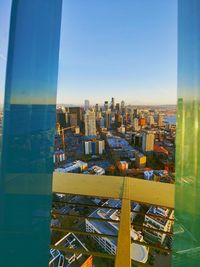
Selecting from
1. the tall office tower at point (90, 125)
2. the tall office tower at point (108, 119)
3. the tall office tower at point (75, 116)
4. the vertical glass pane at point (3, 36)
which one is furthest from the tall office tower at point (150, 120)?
the vertical glass pane at point (3, 36)

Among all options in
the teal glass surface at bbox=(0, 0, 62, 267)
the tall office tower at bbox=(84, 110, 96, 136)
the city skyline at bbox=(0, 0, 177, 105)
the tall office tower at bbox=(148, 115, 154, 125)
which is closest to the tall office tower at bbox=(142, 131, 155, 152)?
the tall office tower at bbox=(148, 115, 154, 125)

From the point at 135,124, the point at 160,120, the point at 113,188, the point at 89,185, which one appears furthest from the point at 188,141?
the point at 89,185

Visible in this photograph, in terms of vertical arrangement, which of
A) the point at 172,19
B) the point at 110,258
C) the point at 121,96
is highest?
the point at 172,19

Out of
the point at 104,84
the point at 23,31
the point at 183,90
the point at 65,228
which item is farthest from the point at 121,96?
the point at 65,228

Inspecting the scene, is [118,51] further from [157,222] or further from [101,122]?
[157,222]

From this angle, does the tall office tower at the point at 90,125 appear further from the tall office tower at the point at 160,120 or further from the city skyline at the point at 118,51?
the tall office tower at the point at 160,120

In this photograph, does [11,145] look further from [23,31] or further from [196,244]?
[196,244]
